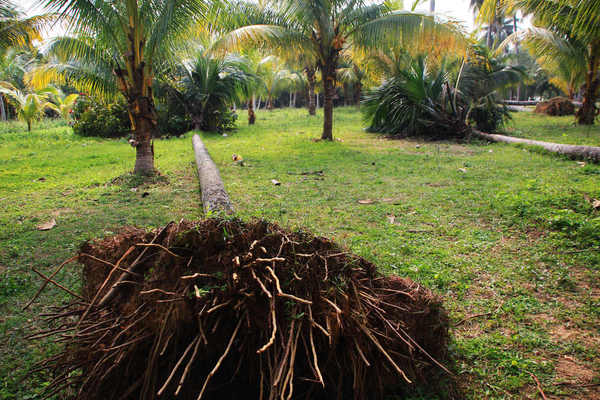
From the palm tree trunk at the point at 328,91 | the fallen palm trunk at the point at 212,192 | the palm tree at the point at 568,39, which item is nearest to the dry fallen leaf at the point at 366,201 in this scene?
the fallen palm trunk at the point at 212,192

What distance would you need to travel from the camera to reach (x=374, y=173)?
7535mm

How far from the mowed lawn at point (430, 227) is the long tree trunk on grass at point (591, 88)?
5.64 m

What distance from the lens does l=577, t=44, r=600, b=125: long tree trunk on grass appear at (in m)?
12.2

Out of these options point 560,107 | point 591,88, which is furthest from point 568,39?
point 560,107

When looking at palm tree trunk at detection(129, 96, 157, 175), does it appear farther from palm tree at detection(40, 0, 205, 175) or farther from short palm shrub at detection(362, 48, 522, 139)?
short palm shrub at detection(362, 48, 522, 139)

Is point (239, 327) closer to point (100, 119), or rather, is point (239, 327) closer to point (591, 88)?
point (591, 88)

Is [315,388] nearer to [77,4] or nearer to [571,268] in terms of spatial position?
[571,268]

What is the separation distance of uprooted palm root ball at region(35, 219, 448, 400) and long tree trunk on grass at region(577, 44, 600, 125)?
14.4m

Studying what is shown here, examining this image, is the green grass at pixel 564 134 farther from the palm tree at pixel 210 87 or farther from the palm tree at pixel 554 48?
the palm tree at pixel 210 87

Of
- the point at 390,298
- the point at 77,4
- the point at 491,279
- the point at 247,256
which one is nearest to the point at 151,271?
the point at 247,256

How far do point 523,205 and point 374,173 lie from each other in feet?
10.7

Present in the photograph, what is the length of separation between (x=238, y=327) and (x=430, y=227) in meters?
3.30

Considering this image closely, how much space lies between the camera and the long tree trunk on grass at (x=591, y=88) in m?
12.2

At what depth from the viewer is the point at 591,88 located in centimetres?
1270
